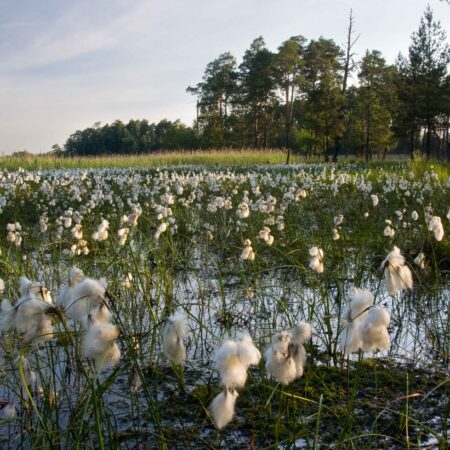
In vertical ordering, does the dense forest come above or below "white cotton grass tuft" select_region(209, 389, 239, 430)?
above

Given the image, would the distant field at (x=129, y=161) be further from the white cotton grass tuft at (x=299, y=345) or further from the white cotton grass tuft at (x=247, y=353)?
the white cotton grass tuft at (x=247, y=353)

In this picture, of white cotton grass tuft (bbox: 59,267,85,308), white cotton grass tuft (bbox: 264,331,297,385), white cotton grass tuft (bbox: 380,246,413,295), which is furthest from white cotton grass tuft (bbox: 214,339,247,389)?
white cotton grass tuft (bbox: 380,246,413,295)

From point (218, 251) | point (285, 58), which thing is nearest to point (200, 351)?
point (218, 251)

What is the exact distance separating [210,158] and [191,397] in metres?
28.0

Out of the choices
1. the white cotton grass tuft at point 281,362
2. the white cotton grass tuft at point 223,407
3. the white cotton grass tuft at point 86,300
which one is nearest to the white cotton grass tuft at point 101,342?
the white cotton grass tuft at point 86,300

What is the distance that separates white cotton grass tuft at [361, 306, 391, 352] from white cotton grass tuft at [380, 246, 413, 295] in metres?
0.32

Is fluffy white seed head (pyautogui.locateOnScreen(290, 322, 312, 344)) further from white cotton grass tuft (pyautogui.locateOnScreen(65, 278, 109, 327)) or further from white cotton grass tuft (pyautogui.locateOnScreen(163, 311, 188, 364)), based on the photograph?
white cotton grass tuft (pyautogui.locateOnScreen(65, 278, 109, 327))

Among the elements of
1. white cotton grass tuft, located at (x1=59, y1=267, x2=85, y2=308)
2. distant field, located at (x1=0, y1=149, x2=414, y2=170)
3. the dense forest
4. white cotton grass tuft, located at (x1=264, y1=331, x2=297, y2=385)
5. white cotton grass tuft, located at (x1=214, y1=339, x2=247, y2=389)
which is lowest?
white cotton grass tuft, located at (x1=264, y1=331, x2=297, y2=385)

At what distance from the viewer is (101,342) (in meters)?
1.45

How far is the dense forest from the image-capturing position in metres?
39.4

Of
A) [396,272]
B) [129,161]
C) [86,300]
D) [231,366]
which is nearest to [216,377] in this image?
[396,272]

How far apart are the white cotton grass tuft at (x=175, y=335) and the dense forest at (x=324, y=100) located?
30917 mm

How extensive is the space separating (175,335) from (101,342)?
0.20 metres

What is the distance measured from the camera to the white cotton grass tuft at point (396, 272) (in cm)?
180
